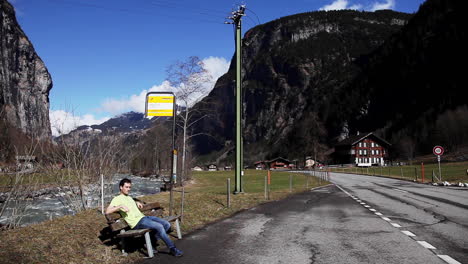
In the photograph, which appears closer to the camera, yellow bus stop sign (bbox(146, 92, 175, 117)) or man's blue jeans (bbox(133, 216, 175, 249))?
man's blue jeans (bbox(133, 216, 175, 249))

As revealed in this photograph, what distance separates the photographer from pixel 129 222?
780 centimetres

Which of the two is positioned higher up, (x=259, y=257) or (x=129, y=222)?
(x=129, y=222)

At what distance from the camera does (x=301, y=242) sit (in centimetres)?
871

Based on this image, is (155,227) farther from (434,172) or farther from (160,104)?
(434,172)

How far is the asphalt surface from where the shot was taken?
723 centimetres

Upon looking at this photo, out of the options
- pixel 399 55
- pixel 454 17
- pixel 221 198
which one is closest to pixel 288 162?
pixel 399 55

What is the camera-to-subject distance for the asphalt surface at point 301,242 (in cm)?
723

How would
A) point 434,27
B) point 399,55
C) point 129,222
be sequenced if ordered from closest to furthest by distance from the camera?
point 129,222, point 434,27, point 399,55

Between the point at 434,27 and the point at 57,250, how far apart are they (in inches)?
6178

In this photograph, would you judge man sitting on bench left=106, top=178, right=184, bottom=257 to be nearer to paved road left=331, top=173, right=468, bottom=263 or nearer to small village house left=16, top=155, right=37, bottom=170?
paved road left=331, top=173, right=468, bottom=263

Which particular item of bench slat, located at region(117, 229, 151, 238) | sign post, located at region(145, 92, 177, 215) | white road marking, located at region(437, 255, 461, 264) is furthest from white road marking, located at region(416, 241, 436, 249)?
sign post, located at region(145, 92, 177, 215)

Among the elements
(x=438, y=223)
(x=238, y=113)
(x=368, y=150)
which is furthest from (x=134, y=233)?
(x=368, y=150)

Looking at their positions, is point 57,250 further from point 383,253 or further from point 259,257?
point 383,253

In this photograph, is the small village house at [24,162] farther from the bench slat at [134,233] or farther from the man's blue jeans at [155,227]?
the bench slat at [134,233]
